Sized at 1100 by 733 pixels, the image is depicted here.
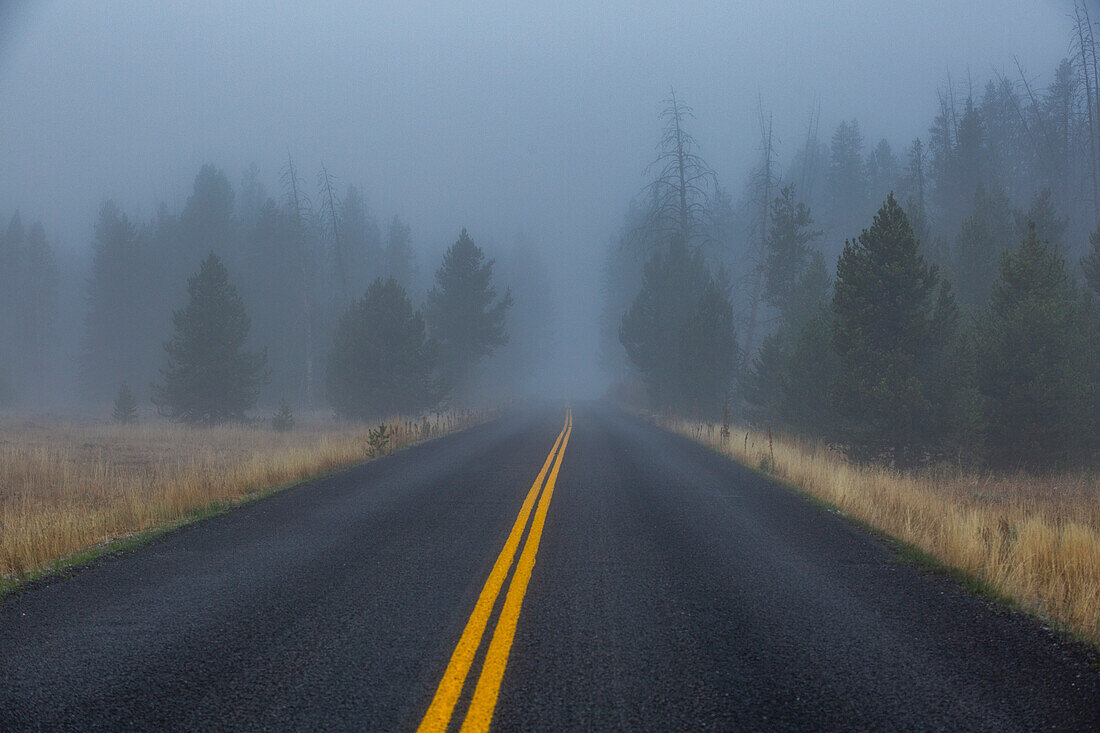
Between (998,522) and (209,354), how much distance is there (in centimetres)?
2829

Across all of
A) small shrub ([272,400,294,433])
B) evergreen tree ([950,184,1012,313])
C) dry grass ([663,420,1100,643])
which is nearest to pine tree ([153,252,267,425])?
small shrub ([272,400,294,433])

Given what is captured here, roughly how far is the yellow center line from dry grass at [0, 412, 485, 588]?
14.0 ft

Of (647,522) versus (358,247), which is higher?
(358,247)

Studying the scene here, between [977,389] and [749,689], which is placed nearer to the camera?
[749,689]

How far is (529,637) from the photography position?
3535mm

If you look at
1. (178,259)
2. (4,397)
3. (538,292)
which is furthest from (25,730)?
(538,292)

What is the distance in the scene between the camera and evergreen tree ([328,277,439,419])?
26.4 m

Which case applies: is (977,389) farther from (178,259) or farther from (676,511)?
(178,259)

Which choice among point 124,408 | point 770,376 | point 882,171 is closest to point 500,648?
point 770,376

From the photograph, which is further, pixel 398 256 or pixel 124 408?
pixel 398 256

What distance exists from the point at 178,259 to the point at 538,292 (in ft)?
147

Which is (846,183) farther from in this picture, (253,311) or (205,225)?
(205,225)

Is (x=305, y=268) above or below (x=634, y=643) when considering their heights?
above

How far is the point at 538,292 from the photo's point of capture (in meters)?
78.2
